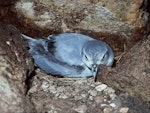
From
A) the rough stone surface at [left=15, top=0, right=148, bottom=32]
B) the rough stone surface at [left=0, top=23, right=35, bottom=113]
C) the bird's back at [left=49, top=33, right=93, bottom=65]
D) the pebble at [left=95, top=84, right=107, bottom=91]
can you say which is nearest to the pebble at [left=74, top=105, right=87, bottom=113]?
the pebble at [left=95, top=84, right=107, bottom=91]

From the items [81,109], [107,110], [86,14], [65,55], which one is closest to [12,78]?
[81,109]

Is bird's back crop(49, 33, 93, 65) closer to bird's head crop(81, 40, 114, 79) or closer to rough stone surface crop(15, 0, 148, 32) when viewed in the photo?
bird's head crop(81, 40, 114, 79)

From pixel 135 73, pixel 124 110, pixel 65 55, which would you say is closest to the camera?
pixel 124 110

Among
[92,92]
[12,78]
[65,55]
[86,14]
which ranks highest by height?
[86,14]

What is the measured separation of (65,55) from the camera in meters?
4.93

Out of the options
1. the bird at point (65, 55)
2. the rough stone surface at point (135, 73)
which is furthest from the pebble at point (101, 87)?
the bird at point (65, 55)

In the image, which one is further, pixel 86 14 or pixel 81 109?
pixel 86 14

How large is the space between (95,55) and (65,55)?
0.42m

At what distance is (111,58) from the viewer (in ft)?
16.3

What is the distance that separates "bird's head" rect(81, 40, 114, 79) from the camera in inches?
187

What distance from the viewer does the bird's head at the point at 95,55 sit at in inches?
187

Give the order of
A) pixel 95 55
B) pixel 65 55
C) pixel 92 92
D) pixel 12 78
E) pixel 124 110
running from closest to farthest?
pixel 12 78, pixel 124 110, pixel 92 92, pixel 95 55, pixel 65 55

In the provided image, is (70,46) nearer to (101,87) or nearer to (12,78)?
(101,87)

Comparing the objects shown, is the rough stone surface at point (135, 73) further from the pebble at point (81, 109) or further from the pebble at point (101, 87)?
the pebble at point (81, 109)
